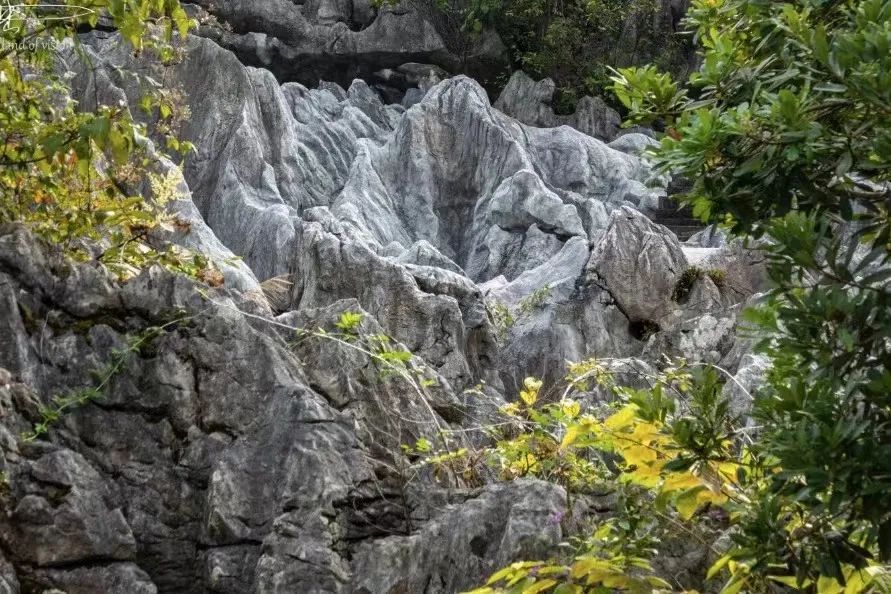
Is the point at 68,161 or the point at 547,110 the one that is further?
the point at 547,110

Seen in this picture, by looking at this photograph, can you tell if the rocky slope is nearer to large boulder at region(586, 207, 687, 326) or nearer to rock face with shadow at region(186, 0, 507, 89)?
large boulder at region(586, 207, 687, 326)

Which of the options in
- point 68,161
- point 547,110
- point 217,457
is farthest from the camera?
point 547,110

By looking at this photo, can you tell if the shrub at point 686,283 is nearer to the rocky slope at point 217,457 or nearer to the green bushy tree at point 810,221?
the rocky slope at point 217,457

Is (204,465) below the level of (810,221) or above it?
below

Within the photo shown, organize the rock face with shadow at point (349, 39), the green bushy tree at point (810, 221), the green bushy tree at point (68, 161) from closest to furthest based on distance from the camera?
the green bushy tree at point (810, 221) < the green bushy tree at point (68, 161) < the rock face with shadow at point (349, 39)

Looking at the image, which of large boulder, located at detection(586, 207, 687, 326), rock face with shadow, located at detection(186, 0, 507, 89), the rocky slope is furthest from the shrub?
rock face with shadow, located at detection(186, 0, 507, 89)

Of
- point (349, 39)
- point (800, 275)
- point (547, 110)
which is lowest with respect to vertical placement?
point (547, 110)

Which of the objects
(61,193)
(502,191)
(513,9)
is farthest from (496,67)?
(61,193)

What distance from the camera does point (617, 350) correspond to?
1408cm

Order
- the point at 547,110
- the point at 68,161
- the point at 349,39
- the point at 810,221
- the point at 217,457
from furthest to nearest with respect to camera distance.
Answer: the point at 349,39, the point at 547,110, the point at 68,161, the point at 217,457, the point at 810,221

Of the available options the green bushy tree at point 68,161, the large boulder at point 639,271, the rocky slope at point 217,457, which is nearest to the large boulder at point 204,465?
the rocky slope at point 217,457

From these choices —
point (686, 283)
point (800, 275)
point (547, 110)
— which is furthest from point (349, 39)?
point (800, 275)

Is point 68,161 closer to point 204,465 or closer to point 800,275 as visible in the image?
point 204,465

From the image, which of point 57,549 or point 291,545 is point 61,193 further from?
point 291,545
